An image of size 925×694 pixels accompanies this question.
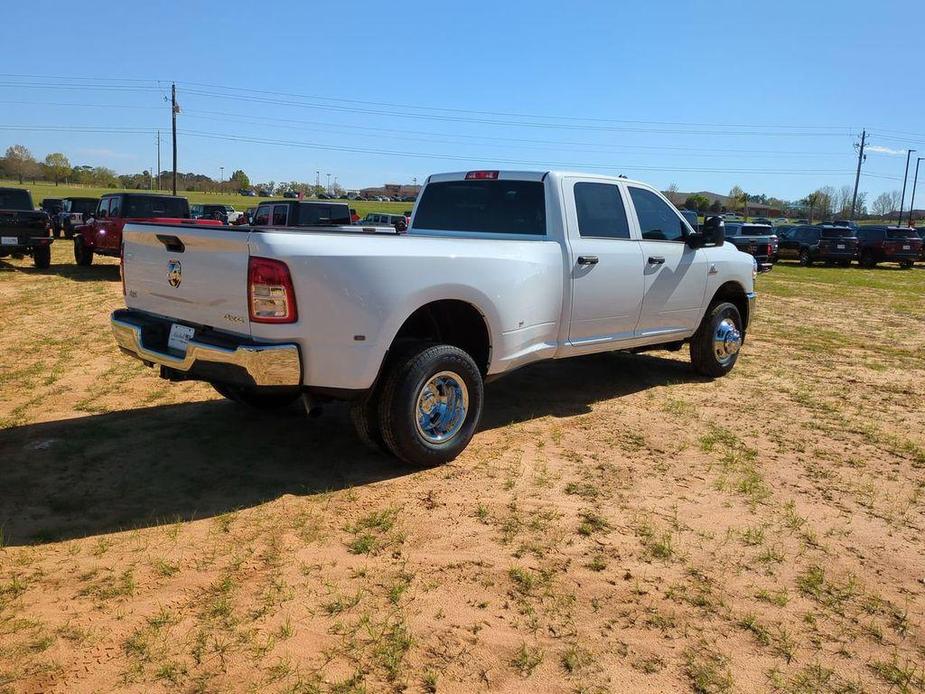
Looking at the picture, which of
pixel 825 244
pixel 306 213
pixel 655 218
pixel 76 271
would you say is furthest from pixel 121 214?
pixel 825 244

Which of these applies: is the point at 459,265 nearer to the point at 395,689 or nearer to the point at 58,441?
the point at 395,689

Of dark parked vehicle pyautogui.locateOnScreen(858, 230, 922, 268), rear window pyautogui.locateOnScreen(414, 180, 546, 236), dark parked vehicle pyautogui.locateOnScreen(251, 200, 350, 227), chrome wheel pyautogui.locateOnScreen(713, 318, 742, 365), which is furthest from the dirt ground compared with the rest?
dark parked vehicle pyautogui.locateOnScreen(858, 230, 922, 268)

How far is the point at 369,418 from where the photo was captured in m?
4.59

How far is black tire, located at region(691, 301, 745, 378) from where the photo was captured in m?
7.42

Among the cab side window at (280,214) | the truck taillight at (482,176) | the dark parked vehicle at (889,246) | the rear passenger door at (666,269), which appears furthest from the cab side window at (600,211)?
the dark parked vehicle at (889,246)

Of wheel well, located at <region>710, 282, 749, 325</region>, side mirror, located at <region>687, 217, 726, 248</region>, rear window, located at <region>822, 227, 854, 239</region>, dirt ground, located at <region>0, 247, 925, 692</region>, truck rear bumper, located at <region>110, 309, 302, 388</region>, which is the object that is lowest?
dirt ground, located at <region>0, 247, 925, 692</region>

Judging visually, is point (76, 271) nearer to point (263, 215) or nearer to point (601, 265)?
Answer: point (263, 215)

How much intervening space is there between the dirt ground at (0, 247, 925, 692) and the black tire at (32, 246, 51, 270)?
1188 cm

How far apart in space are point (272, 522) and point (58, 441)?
210 cm

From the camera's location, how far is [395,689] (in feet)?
8.50

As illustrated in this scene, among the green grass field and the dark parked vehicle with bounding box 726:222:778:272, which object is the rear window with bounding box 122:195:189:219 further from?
the green grass field

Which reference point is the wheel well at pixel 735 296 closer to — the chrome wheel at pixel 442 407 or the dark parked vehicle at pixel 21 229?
the chrome wheel at pixel 442 407

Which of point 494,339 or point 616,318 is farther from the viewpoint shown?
point 616,318

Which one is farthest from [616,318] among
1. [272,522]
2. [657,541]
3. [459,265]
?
[272,522]
